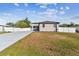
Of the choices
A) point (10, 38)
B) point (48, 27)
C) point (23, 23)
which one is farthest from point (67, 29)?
point (10, 38)

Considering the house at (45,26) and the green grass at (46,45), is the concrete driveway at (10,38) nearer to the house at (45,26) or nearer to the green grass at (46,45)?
the green grass at (46,45)

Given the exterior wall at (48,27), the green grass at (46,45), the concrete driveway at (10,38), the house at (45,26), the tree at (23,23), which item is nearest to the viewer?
the green grass at (46,45)

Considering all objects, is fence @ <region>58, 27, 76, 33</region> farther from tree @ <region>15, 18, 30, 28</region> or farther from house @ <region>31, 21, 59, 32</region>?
tree @ <region>15, 18, 30, 28</region>

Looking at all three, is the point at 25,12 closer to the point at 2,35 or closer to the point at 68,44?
the point at 2,35

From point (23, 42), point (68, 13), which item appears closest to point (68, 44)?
point (68, 13)

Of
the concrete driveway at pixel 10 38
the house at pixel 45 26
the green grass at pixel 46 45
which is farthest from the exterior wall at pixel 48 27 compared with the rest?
the concrete driveway at pixel 10 38
